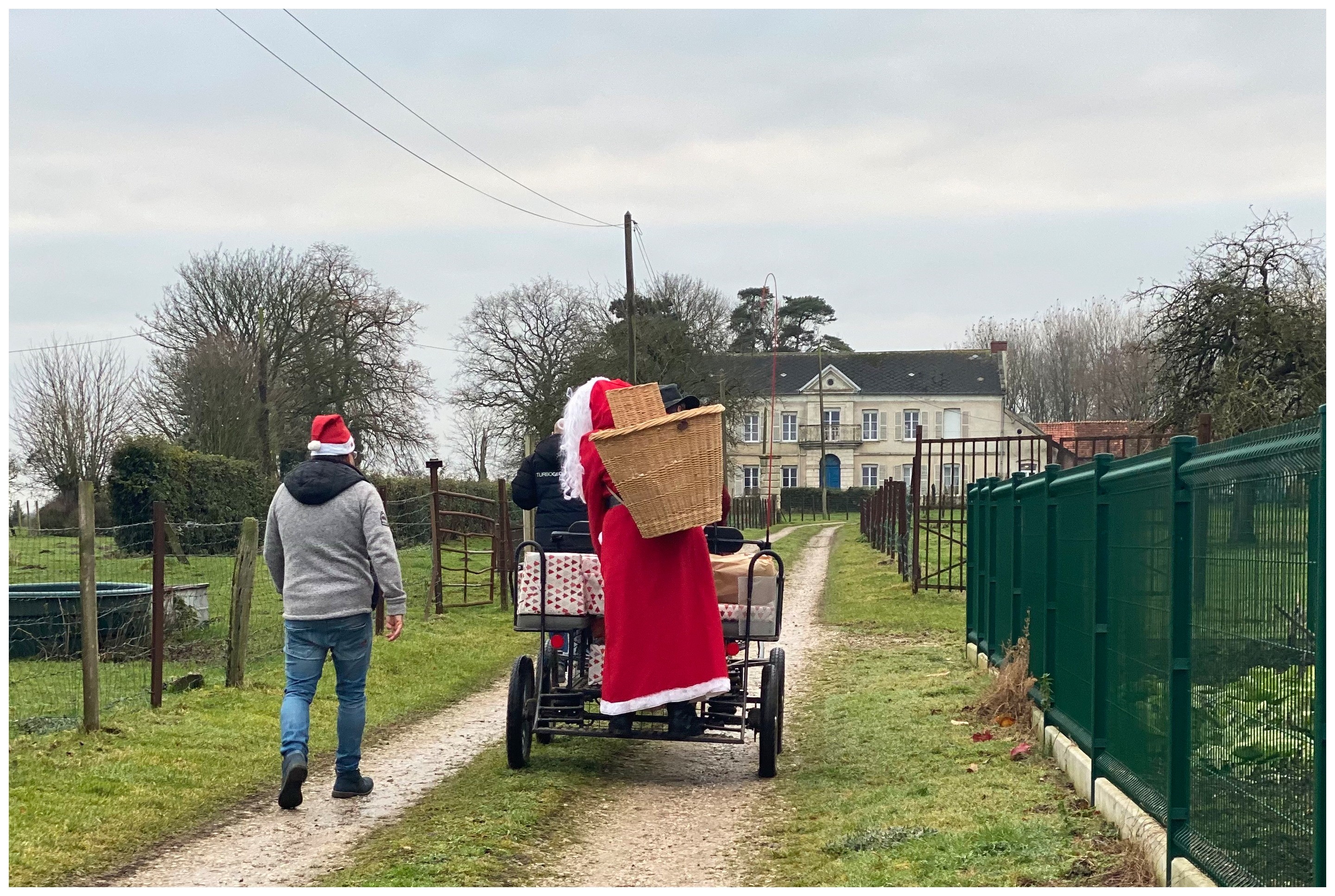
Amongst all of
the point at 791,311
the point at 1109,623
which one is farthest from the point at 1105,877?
the point at 791,311

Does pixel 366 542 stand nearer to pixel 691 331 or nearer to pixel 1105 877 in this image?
pixel 1105 877

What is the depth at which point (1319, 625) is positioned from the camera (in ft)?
11.7

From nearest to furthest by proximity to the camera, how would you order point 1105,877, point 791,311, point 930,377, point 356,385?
1. point 1105,877
2. point 356,385
3. point 930,377
4. point 791,311

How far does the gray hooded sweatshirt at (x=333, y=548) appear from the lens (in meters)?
7.00

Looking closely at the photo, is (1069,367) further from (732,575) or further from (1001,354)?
(732,575)

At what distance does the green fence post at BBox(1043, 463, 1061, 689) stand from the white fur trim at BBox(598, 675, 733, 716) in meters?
2.33

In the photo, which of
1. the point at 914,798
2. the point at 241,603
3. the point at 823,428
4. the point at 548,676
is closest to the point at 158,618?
the point at 241,603

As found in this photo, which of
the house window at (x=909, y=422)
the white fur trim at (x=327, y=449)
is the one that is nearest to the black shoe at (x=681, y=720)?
the white fur trim at (x=327, y=449)

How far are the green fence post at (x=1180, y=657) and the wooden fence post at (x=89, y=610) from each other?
21.5 ft

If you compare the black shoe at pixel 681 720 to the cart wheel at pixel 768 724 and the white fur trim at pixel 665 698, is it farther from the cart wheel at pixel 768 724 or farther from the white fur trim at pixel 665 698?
the cart wheel at pixel 768 724

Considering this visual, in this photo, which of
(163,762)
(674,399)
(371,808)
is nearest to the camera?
(371,808)

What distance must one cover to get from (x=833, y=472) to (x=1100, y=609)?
7767 centimetres

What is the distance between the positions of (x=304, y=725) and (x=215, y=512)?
93.4 feet

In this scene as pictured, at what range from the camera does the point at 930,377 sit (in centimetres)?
8612
